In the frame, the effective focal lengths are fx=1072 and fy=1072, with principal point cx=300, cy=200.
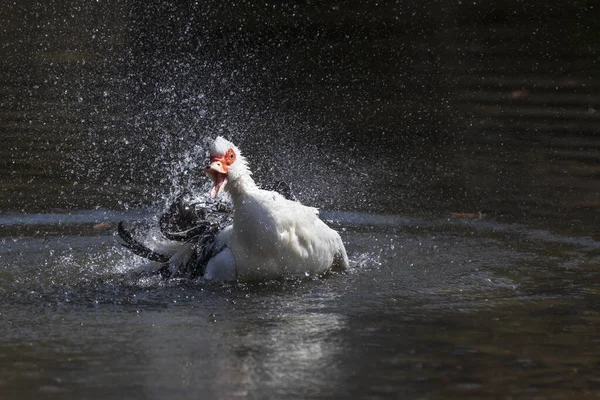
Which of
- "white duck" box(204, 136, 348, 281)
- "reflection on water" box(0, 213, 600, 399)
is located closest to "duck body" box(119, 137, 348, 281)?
"white duck" box(204, 136, 348, 281)

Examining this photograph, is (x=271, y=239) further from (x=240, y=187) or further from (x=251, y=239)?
(x=240, y=187)

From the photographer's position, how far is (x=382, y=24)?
1623cm

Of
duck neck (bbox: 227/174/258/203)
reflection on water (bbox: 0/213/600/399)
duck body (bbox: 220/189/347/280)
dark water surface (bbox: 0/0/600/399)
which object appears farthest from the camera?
duck neck (bbox: 227/174/258/203)

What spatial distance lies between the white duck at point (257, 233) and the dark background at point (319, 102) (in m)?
2.04

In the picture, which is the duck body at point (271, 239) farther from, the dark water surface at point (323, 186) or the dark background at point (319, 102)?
the dark background at point (319, 102)

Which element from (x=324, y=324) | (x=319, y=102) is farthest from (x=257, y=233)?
(x=319, y=102)

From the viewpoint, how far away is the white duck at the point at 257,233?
6.56m

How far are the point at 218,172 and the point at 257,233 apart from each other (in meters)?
0.45

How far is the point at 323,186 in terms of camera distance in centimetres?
931

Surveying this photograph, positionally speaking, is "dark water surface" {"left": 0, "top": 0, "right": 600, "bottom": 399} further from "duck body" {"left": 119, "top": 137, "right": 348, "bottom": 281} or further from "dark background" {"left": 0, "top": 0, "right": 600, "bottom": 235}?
"duck body" {"left": 119, "top": 137, "right": 348, "bottom": 281}

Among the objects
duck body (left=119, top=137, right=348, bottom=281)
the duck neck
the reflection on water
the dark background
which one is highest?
the dark background

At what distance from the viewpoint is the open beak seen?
6574 millimetres

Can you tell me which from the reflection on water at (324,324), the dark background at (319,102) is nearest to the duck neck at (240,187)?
the reflection on water at (324,324)

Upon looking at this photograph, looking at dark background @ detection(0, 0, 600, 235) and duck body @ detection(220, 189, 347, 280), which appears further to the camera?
dark background @ detection(0, 0, 600, 235)
